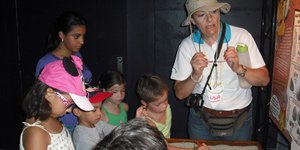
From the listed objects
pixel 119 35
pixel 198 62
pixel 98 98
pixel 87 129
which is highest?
pixel 119 35

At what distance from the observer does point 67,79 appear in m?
1.51

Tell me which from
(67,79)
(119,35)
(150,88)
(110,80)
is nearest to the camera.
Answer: (67,79)

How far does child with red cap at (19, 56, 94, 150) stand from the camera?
150 centimetres

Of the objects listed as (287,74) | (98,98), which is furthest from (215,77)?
(98,98)

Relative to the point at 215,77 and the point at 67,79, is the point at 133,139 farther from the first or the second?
the point at 215,77

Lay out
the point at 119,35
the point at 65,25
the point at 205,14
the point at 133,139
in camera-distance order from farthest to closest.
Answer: the point at 119,35 < the point at 65,25 < the point at 205,14 < the point at 133,139

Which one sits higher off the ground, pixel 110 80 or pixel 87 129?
pixel 110 80

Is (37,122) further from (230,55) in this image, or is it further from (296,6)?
(296,6)

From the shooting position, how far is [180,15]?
3.43m

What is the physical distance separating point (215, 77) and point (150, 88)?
448 mm

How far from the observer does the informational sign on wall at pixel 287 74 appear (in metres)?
2.06

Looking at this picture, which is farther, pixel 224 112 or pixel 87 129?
pixel 224 112

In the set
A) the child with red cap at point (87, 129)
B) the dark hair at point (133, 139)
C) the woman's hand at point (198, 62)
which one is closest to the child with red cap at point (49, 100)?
the child with red cap at point (87, 129)

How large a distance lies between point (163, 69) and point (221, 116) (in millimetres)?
1547
